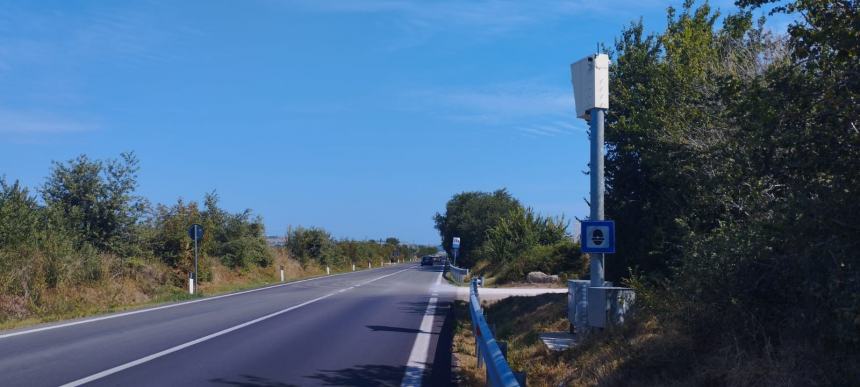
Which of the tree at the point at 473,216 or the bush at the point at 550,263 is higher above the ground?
the tree at the point at 473,216

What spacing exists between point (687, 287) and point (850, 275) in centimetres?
245

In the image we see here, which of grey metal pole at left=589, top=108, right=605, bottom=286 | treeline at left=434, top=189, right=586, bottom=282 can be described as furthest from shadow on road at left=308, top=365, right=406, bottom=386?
treeline at left=434, top=189, right=586, bottom=282

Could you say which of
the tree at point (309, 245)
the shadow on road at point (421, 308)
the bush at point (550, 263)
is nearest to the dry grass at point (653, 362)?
the shadow on road at point (421, 308)

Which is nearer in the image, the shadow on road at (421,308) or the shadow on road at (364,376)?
the shadow on road at (364,376)

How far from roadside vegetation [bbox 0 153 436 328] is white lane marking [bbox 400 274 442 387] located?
32.5ft

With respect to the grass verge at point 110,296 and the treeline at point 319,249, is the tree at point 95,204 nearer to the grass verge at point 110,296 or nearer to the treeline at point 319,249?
the grass verge at point 110,296

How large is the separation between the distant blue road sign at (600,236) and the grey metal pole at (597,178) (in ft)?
1.02

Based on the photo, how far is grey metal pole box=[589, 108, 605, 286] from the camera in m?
11.1

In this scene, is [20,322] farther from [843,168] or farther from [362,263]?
[362,263]

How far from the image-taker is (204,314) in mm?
19812

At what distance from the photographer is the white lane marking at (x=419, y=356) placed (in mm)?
9922

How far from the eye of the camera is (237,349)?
12.5 meters

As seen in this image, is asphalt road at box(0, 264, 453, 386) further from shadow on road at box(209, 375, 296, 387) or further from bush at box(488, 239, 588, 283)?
bush at box(488, 239, 588, 283)

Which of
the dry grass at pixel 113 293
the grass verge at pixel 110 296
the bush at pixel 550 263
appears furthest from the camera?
the bush at pixel 550 263
